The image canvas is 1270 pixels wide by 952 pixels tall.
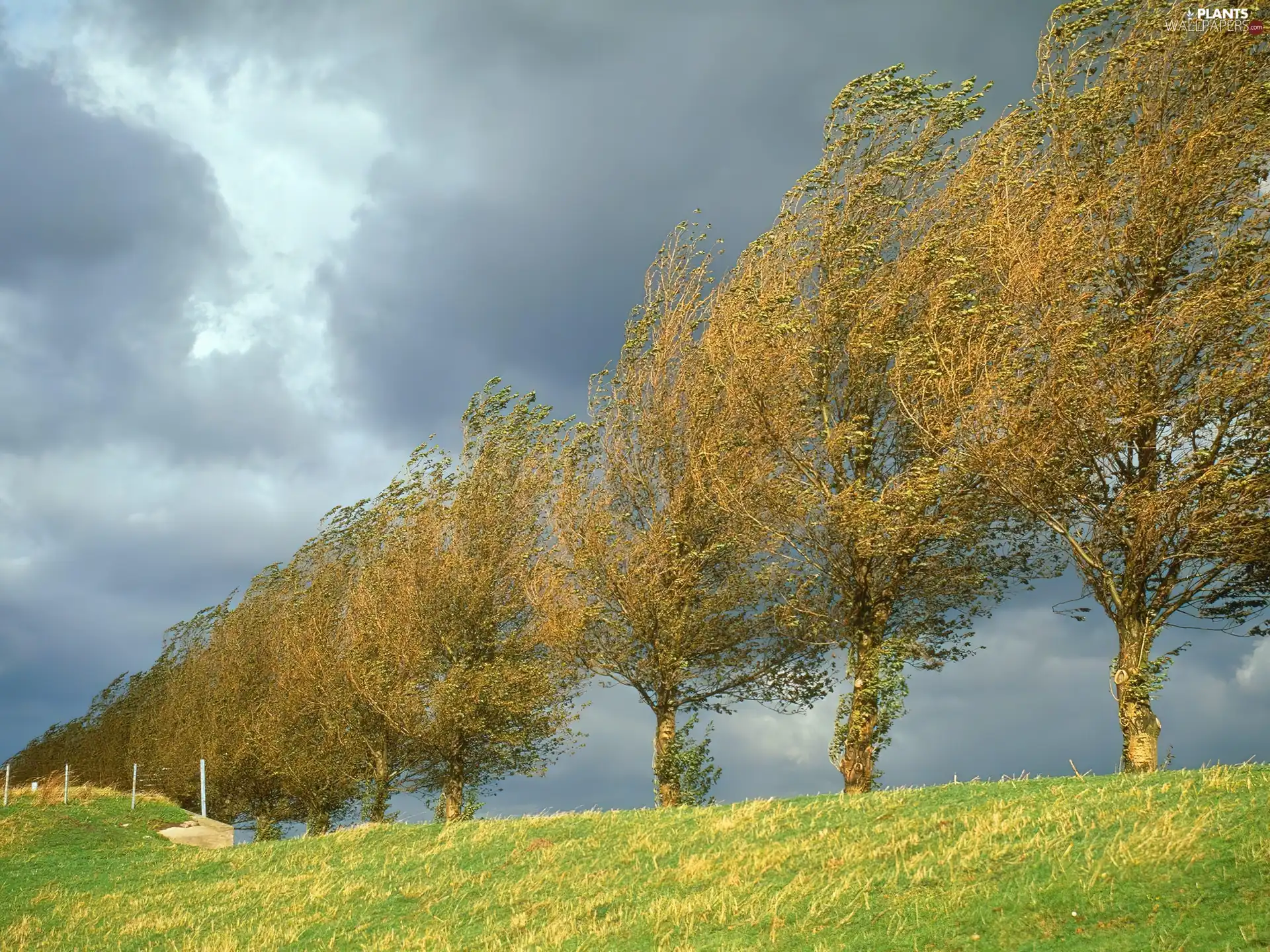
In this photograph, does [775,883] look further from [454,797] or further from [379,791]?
[379,791]

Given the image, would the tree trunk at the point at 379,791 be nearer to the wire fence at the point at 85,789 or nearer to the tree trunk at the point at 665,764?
the wire fence at the point at 85,789

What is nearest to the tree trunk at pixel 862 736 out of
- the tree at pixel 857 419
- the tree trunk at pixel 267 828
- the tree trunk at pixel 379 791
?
the tree at pixel 857 419

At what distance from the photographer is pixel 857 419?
81.5 ft

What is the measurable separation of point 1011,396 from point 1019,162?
20.6 ft

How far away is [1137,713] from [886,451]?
26.9 feet

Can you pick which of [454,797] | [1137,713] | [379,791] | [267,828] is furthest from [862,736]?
[267,828]

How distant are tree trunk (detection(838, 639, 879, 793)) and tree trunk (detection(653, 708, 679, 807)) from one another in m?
5.26

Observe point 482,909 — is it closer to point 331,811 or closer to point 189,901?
point 189,901

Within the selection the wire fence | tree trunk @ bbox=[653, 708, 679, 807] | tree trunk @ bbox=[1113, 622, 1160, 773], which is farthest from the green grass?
the wire fence

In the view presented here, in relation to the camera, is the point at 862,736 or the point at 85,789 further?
the point at 85,789

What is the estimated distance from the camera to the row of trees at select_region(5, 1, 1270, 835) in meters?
20.2

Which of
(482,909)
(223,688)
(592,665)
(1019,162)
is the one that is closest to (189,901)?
(482,909)

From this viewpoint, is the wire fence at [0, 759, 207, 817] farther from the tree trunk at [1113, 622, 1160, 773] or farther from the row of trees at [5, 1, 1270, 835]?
the tree trunk at [1113, 622, 1160, 773]

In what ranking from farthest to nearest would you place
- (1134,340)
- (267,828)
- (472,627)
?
(267,828), (472,627), (1134,340)
